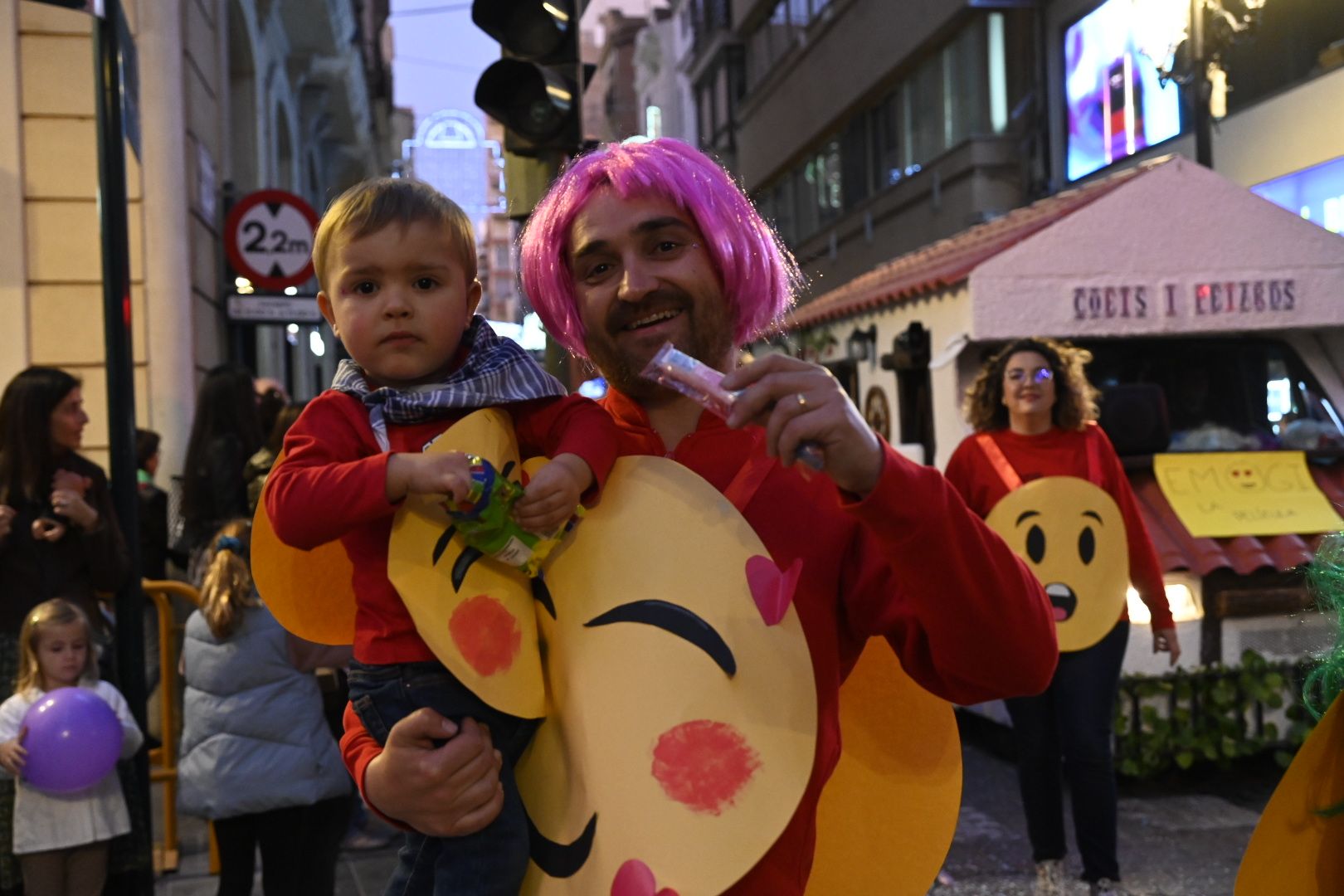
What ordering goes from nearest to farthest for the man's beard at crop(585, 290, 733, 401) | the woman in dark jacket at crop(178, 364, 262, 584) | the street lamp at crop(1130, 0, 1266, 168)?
the man's beard at crop(585, 290, 733, 401) < the woman in dark jacket at crop(178, 364, 262, 584) < the street lamp at crop(1130, 0, 1266, 168)

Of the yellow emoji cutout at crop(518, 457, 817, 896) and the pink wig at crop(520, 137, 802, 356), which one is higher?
the pink wig at crop(520, 137, 802, 356)

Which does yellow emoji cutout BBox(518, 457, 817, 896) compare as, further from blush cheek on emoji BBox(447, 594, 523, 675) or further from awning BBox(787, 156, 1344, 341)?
awning BBox(787, 156, 1344, 341)

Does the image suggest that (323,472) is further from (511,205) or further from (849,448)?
(511,205)

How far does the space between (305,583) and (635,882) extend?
648 mm

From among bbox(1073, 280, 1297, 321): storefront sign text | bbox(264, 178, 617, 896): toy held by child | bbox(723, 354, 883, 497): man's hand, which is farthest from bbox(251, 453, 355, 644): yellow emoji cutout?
bbox(1073, 280, 1297, 321): storefront sign text

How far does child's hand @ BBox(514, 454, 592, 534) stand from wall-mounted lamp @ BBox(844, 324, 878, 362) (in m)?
8.32

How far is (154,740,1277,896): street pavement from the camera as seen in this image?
18.1ft

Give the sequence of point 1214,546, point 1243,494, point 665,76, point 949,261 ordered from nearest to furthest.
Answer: point 1214,546, point 1243,494, point 949,261, point 665,76

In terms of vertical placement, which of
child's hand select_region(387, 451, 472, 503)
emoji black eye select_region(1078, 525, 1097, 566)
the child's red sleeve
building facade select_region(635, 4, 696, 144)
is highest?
building facade select_region(635, 4, 696, 144)

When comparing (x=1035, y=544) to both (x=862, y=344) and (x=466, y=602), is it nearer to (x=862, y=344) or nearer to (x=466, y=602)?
(x=466, y=602)

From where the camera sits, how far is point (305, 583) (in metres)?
1.99

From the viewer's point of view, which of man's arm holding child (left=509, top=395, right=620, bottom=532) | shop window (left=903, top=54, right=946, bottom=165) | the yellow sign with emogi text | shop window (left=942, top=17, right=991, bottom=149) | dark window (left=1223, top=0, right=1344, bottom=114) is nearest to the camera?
man's arm holding child (left=509, top=395, right=620, bottom=532)

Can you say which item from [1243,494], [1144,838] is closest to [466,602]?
[1144,838]

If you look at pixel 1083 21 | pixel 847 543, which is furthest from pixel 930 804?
pixel 1083 21
